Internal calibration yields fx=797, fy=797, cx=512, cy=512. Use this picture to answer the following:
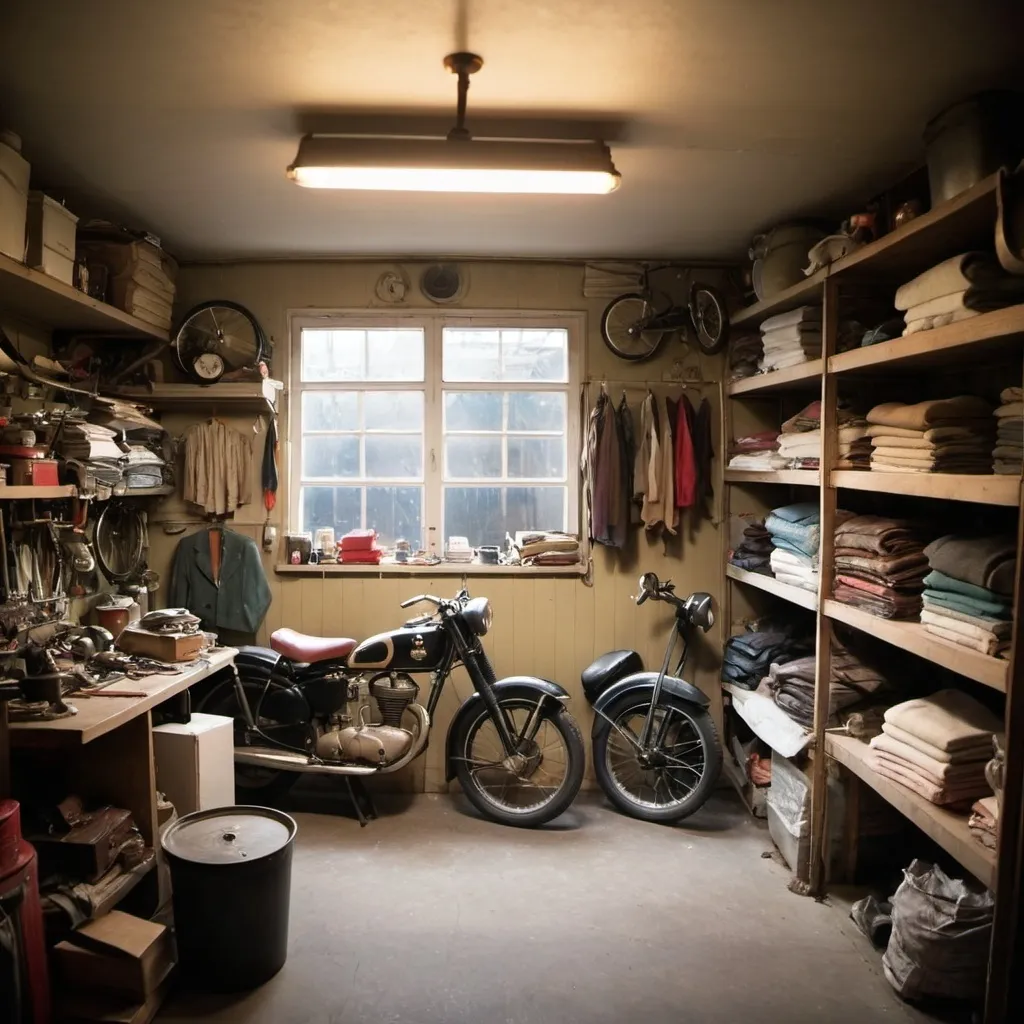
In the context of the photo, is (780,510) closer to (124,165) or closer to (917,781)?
(917,781)

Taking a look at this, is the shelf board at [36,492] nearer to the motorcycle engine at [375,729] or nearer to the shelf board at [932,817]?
the motorcycle engine at [375,729]

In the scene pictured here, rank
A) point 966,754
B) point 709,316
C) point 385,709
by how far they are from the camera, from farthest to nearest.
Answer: point 709,316 → point 385,709 → point 966,754

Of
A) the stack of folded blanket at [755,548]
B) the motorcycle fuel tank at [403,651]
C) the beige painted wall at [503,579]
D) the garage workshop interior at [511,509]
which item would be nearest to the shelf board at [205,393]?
the garage workshop interior at [511,509]

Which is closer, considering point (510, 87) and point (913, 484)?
point (510, 87)

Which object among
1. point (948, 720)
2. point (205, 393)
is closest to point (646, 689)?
point (948, 720)

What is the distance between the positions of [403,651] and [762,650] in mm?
1850

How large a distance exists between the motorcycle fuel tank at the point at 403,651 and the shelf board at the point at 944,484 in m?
2.06

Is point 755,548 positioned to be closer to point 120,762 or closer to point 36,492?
point 120,762

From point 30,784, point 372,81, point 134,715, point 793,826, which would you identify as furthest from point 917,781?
point 30,784

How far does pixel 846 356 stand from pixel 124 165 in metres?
2.97

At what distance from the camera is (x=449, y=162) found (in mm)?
2654

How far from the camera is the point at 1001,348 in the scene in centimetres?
276

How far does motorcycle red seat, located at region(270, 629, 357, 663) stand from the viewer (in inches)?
156

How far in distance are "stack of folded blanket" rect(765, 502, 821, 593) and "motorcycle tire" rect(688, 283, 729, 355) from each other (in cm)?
109
